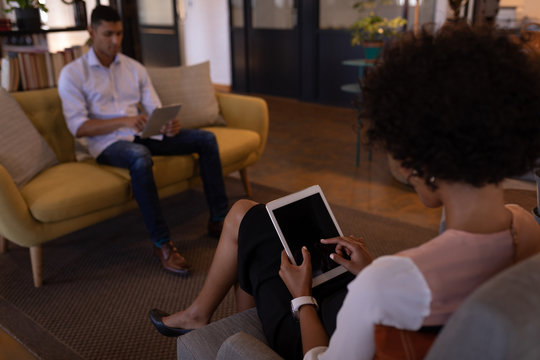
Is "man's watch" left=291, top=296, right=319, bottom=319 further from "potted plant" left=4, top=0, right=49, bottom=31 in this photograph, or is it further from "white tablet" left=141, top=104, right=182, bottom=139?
"potted plant" left=4, top=0, right=49, bottom=31

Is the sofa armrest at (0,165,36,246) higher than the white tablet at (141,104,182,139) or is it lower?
lower

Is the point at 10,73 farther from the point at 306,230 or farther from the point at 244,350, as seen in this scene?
the point at 244,350

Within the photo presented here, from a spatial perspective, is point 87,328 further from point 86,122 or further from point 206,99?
point 206,99

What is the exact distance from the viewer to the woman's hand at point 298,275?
3.67 feet

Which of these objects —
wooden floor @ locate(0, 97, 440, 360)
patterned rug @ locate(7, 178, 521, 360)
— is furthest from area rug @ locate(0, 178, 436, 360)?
wooden floor @ locate(0, 97, 440, 360)

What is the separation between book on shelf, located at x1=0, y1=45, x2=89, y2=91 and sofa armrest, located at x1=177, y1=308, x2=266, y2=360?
2.32 metres

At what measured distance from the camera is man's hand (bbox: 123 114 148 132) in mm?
2543

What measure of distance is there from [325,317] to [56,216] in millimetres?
1429

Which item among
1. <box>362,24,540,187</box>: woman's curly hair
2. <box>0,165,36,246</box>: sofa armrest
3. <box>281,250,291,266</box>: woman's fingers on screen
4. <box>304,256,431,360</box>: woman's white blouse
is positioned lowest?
<box>0,165,36,246</box>: sofa armrest

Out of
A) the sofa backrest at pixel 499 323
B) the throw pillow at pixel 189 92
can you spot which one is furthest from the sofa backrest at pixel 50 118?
the sofa backrest at pixel 499 323

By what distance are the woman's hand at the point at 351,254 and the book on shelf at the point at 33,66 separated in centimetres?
244

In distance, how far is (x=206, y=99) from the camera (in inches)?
124

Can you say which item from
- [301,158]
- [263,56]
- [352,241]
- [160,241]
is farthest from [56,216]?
[263,56]

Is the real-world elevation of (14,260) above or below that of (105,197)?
below
